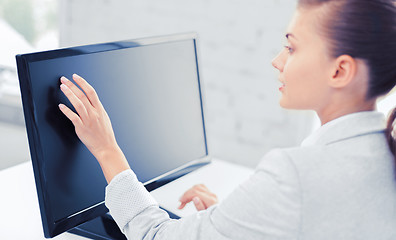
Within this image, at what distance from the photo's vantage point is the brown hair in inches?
25.2

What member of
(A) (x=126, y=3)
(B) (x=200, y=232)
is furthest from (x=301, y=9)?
(A) (x=126, y=3)

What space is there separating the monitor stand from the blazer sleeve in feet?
0.53

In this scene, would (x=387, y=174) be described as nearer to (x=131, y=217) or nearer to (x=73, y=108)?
(x=131, y=217)

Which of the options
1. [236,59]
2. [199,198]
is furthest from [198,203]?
[236,59]

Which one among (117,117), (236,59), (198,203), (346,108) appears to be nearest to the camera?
(346,108)

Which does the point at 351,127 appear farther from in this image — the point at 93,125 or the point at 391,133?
the point at 93,125

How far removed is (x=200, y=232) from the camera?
0.66 meters

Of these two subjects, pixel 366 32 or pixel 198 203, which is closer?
pixel 366 32

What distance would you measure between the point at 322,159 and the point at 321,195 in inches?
2.1

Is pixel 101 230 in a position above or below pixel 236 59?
below

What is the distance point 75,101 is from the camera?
0.74 metres

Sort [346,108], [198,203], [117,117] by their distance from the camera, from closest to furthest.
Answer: [346,108] → [117,117] → [198,203]

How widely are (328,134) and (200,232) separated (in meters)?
0.26

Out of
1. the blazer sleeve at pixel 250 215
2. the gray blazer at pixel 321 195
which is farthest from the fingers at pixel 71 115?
the gray blazer at pixel 321 195
